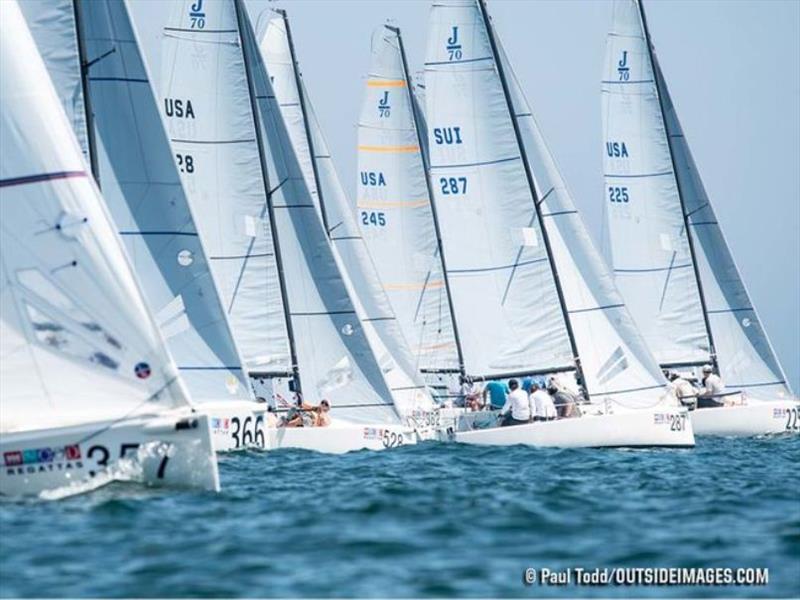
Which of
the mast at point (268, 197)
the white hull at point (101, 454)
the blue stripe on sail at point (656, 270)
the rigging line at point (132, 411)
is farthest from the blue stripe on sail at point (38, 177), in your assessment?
the blue stripe on sail at point (656, 270)

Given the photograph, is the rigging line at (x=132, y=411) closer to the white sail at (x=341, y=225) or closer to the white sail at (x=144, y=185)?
the white sail at (x=144, y=185)

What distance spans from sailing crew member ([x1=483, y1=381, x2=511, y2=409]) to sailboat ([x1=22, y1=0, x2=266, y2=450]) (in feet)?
30.1

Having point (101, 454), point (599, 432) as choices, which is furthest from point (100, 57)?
point (599, 432)

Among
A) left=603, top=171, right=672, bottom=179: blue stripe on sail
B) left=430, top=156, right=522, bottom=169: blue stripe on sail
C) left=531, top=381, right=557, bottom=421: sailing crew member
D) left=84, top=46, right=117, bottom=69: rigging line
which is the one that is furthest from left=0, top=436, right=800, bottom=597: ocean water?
left=603, top=171, right=672, bottom=179: blue stripe on sail

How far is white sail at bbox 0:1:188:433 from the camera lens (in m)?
16.2

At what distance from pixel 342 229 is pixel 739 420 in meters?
8.95

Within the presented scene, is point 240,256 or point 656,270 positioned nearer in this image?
point 240,256

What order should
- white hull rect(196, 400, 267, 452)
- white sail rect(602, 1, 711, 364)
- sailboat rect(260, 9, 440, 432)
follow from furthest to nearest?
1. white sail rect(602, 1, 711, 364)
2. sailboat rect(260, 9, 440, 432)
3. white hull rect(196, 400, 267, 452)

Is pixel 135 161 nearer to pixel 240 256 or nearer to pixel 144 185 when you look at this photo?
pixel 144 185

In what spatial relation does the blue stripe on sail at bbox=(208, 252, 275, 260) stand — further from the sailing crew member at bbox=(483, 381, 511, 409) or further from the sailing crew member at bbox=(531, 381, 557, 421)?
the sailing crew member at bbox=(531, 381, 557, 421)

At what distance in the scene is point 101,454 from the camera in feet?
51.4

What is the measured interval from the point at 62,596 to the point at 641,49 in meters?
30.8

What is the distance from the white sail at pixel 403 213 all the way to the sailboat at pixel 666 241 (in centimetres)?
439

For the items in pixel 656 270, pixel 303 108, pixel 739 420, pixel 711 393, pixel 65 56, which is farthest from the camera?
pixel 656 270
